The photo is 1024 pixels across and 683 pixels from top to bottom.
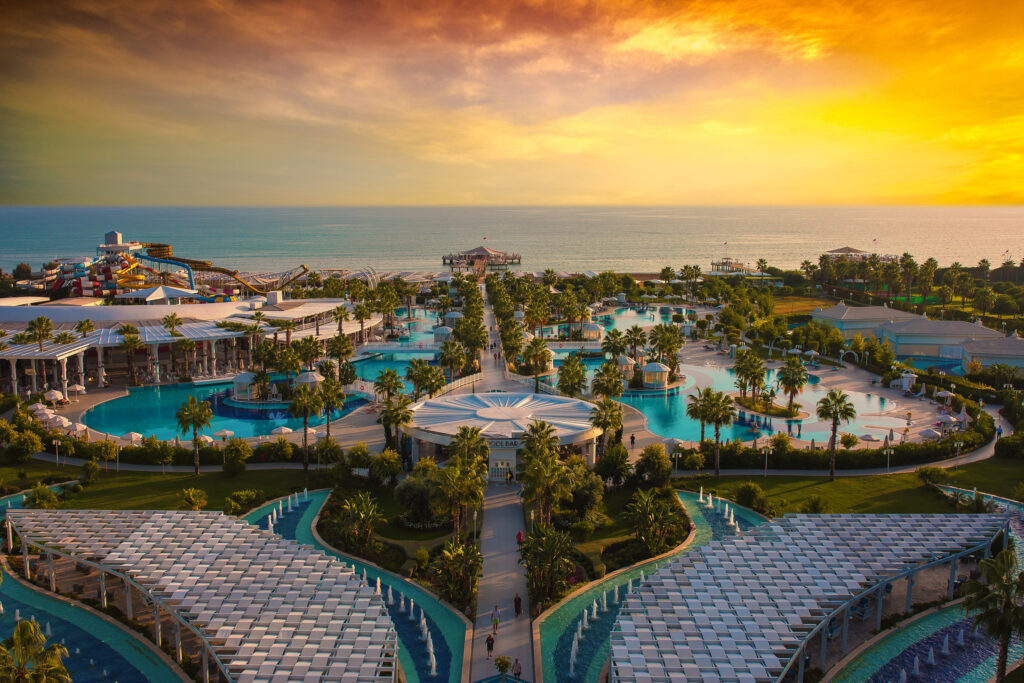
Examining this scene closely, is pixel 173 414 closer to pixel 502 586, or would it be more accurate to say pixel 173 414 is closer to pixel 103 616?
pixel 103 616

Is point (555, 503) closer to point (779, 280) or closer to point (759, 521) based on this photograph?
point (759, 521)

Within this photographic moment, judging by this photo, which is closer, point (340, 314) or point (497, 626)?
point (497, 626)

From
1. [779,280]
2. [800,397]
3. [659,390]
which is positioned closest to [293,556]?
[659,390]

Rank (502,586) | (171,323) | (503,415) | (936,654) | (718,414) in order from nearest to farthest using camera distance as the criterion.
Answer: (936,654) < (502,586) < (718,414) < (503,415) < (171,323)

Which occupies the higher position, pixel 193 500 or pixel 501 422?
pixel 501 422

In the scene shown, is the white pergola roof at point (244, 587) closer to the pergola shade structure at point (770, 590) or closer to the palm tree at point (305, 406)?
the pergola shade structure at point (770, 590)

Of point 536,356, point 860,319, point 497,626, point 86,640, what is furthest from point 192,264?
point 497,626

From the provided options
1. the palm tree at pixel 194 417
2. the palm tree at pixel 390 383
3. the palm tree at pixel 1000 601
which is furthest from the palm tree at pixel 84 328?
the palm tree at pixel 1000 601
